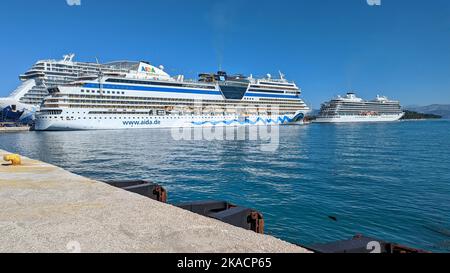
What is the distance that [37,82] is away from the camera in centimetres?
8556

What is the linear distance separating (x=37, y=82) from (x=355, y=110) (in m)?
112

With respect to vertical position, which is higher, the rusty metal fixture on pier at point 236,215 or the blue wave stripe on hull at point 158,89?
the blue wave stripe on hull at point 158,89

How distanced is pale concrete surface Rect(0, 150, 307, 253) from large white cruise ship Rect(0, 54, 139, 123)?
263 ft

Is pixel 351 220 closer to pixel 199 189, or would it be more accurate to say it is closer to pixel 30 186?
pixel 199 189

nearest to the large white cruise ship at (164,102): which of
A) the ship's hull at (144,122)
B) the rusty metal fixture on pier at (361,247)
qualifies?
the ship's hull at (144,122)

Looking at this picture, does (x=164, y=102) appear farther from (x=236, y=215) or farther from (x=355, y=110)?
(x=355, y=110)

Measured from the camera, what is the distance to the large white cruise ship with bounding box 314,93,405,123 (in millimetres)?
125750

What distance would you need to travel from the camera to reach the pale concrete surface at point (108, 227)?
3660 mm

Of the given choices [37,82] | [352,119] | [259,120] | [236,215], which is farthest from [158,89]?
[352,119]

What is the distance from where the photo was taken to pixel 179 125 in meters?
75.4

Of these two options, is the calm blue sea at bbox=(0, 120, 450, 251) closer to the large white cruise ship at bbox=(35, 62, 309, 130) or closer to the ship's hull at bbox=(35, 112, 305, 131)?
the ship's hull at bbox=(35, 112, 305, 131)

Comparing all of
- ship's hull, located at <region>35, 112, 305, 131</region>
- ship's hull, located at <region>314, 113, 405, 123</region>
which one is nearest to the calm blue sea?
ship's hull, located at <region>35, 112, 305, 131</region>

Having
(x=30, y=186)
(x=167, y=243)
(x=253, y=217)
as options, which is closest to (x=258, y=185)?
(x=253, y=217)

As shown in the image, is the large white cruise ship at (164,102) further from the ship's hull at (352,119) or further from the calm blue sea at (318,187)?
the calm blue sea at (318,187)
